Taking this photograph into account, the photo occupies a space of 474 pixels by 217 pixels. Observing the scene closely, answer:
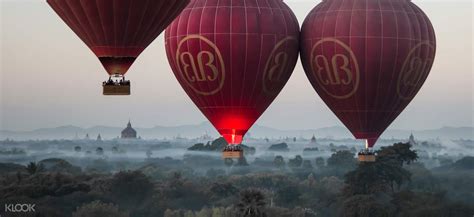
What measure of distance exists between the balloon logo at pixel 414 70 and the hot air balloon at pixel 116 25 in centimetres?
807

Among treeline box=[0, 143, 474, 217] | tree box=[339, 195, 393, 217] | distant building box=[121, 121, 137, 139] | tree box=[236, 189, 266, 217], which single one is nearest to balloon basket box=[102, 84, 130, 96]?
tree box=[236, 189, 266, 217]

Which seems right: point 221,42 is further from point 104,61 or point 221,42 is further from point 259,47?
point 104,61

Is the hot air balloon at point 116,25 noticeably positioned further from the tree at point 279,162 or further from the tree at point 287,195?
the tree at point 279,162

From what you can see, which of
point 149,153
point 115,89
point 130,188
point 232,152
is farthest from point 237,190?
point 115,89

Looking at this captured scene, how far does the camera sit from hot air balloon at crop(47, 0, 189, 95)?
29.4m

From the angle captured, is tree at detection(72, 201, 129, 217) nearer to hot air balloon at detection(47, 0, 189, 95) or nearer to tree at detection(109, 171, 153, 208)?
tree at detection(109, 171, 153, 208)

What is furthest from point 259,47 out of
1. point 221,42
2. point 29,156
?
point 29,156

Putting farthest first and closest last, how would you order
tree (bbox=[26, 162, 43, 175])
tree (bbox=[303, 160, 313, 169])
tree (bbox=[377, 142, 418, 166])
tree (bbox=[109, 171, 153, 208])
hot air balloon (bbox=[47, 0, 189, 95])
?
tree (bbox=[303, 160, 313, 169]) < tree (bbox=[26, 162, 43, 175]) < tree (bbox=[377, 142, 418, 166]) < tree (bbox=[109, 171, 153, 208]) < hot air balloon (bbox=[47, 0, 189, 95])

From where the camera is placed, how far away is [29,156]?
74562 millimetres

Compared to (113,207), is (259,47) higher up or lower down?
higher up

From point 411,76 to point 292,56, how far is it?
3.46 m

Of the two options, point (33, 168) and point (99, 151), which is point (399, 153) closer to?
point (99, 151)

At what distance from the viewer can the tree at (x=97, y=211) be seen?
61312 millimetres

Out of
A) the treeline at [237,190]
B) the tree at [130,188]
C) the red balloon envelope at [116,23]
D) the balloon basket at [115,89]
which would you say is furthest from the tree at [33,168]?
the balloon basket at [115,89]
